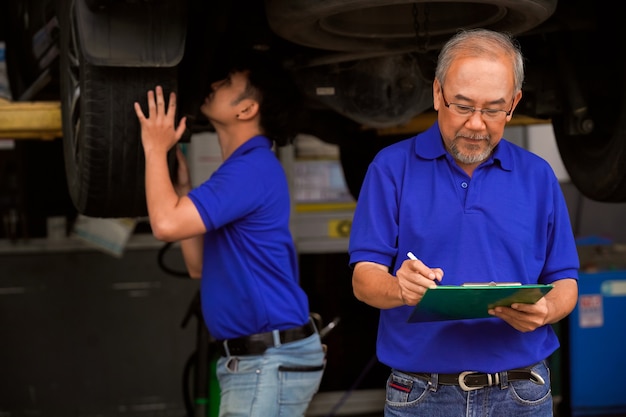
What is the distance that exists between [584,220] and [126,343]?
303 centimetres

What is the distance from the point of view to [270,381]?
2.69m

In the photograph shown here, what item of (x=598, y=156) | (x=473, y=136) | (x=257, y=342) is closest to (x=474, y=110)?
(x=473, y=136)

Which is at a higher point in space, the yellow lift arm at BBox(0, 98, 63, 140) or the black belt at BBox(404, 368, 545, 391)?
the yellow lift arm at BBox(0, 98, 63, 140)

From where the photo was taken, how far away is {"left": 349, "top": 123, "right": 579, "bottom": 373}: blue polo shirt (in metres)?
2.05

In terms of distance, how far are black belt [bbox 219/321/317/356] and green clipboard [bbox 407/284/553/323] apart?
34.0 inches

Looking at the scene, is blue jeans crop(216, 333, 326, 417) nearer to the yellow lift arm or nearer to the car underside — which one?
the car underside

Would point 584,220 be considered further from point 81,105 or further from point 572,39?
point 81,105

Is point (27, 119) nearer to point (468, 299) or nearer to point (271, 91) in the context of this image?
point (271, 91)

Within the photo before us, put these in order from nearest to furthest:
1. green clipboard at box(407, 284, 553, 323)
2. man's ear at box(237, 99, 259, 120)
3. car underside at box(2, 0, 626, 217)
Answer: green clipboard at box(407, 284, 553, 323) → car underside at box(2, 0, 626, 217) → man's ear at box(237, 99, 259, 120)

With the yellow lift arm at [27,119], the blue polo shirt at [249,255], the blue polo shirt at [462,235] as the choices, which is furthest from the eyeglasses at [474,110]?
the yellow lift arm at [27,119]

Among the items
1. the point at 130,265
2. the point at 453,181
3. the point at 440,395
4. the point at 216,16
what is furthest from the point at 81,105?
the point at 130,265

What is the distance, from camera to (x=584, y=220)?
19.9 feet

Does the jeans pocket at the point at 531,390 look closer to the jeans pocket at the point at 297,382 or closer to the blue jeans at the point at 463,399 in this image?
the blue jeans at the point at 463,399

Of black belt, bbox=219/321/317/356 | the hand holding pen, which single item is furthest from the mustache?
black belt, bbox=219/321/317/356
